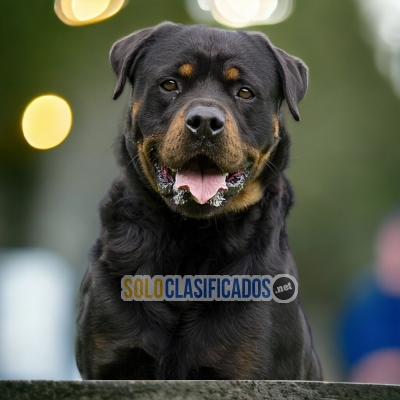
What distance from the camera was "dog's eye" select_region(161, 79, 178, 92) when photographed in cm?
421

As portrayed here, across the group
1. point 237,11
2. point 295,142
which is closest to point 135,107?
point 237,11

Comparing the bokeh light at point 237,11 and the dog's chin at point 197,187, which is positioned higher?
the bokeh light at point 237,11

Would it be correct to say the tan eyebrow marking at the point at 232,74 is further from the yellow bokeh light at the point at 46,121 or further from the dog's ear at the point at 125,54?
the yellow bokeh light at the point at 46,121

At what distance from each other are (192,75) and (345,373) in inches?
255

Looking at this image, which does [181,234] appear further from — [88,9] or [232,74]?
[88,9]

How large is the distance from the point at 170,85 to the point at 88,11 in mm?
6187

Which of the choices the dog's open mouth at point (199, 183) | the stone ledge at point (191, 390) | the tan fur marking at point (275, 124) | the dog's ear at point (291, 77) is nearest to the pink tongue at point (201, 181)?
the dog's open mouth at point (199, 183)

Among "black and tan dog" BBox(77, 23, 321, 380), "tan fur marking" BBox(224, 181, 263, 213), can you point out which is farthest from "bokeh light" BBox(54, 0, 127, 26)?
"tan fur marking" BBox(224, 181, 263, 213)

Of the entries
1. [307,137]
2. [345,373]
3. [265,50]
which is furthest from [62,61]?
[265,50]

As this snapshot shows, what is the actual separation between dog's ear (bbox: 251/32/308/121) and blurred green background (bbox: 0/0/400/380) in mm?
5324

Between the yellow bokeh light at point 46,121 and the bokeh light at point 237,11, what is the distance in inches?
73.6

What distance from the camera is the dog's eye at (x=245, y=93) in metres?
4.22

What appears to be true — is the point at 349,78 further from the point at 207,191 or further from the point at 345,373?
the point at 207,191

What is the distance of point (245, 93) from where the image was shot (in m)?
4.22
